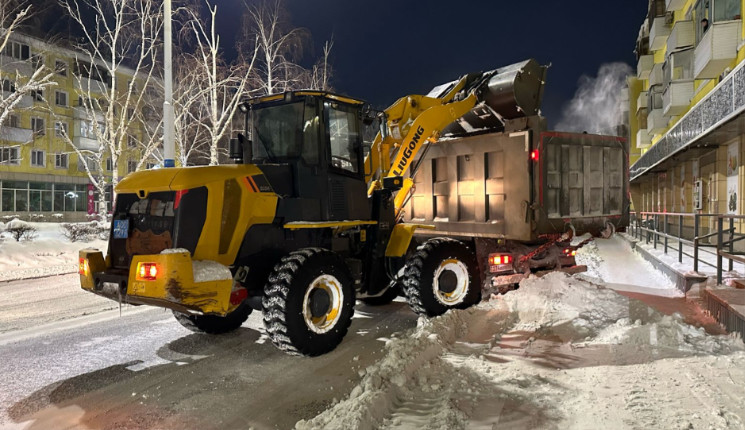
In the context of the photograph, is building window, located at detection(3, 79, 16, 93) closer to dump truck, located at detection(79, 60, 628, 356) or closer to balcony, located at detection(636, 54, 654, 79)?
dump truck, located at detection(79, 60, 628, 356)

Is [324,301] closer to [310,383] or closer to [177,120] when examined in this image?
[310,383]

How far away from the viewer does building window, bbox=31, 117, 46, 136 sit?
1356 inches

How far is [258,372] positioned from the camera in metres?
5.21

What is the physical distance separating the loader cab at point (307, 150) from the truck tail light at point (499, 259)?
2995 millimetres

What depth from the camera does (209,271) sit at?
504 cm

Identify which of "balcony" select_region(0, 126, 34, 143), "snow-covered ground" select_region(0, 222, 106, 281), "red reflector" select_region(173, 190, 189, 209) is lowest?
"snow-covered ground" select_region(0, 222, 106, 281)

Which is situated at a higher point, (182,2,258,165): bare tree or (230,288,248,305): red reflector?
(182,2,258,165): bare tree

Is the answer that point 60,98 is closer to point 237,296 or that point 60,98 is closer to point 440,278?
point 440,278

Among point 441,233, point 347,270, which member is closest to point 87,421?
point 347,270

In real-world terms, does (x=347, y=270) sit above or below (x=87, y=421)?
above

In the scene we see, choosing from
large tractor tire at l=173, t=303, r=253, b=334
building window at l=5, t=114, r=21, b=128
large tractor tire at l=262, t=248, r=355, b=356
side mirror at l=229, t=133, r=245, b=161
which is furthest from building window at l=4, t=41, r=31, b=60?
large tractor tire at l=262, t=248, r=355, b=356

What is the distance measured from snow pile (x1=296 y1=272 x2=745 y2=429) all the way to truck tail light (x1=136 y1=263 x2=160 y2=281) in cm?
213

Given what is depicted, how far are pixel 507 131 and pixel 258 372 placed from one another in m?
5.60

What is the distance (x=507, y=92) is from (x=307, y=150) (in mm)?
3962
